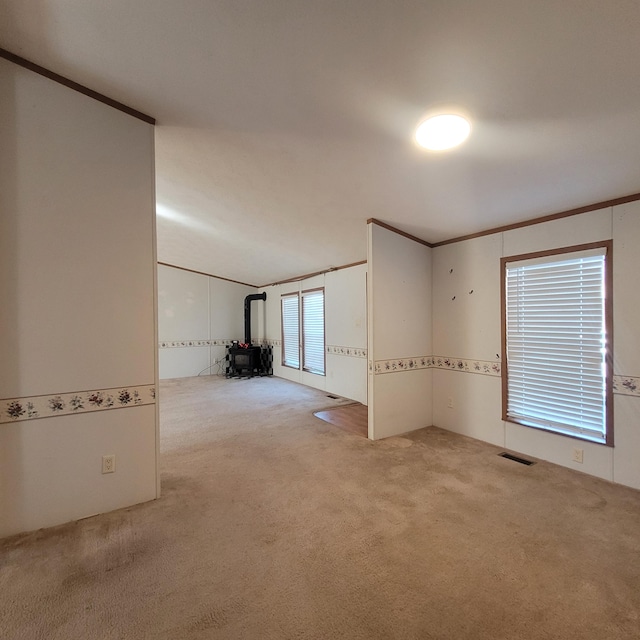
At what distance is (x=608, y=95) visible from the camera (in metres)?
1.60

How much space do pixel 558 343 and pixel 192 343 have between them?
7.31m

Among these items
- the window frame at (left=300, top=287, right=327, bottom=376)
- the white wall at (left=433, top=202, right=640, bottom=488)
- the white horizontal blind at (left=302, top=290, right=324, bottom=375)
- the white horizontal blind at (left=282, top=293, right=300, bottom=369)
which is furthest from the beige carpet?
the white horizontal blind at (left=282, top=293, right=300, bottom=369)

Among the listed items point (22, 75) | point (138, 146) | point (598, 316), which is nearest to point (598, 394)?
point (598, 316)

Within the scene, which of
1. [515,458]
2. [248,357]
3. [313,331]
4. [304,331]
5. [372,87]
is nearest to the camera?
[372,87]

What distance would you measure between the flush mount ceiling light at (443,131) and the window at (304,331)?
4.22 meters

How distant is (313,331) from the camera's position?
261 inches

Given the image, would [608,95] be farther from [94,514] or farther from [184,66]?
[94,514]

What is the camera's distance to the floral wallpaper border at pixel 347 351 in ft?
17.4

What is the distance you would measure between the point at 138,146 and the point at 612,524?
13.3 feet

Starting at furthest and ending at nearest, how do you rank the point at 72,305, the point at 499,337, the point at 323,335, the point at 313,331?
the point at 313,331
the point at 323,335
the point at 499,337
the point at 72,305

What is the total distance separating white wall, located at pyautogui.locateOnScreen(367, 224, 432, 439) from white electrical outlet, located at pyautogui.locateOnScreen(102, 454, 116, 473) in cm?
236

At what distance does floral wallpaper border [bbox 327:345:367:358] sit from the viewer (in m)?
5.29

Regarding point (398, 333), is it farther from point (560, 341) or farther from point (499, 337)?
point (560, 341)

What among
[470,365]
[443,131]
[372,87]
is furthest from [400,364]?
[372,87]
